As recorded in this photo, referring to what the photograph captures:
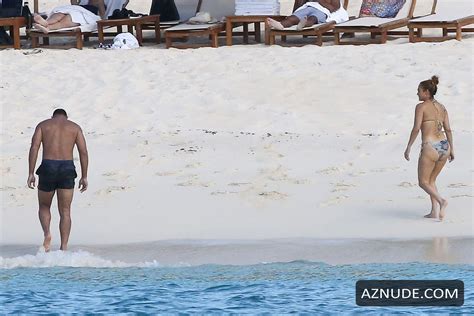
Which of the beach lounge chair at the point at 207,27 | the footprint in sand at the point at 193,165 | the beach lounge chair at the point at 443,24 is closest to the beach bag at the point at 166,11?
the beach lounge chair at the point at 207,27

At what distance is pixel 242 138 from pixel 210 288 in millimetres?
3813

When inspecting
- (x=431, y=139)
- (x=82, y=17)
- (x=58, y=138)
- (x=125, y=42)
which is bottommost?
(x=431, y=139)

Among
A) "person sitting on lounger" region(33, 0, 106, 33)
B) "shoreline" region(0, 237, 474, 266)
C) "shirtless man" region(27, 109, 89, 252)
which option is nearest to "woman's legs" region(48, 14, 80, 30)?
"person sitting on lounger" region(33, 0, 106, 33)

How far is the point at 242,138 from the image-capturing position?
12430 millimetres

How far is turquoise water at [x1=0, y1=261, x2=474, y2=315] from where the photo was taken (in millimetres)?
8578

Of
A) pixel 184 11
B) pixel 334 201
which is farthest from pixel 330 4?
pixel 334 201

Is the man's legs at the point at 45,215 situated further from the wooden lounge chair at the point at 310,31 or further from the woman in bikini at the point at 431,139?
the wooden lounge chair at the point at 310,31

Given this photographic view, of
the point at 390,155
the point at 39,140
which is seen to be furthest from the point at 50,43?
the point at 39,140

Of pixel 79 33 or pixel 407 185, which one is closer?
pixel 407 185

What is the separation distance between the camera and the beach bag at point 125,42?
16.8 m

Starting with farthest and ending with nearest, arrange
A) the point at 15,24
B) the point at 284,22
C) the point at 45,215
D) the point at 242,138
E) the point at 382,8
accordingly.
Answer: the point at 382,8 → the point at 15,24 → the point at 284,22 → the point at 242,138 → the point at 45,215

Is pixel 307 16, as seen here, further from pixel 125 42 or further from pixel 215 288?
pixel 215 288

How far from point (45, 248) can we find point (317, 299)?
202 cm

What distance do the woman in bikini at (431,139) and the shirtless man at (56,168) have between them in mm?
2398
